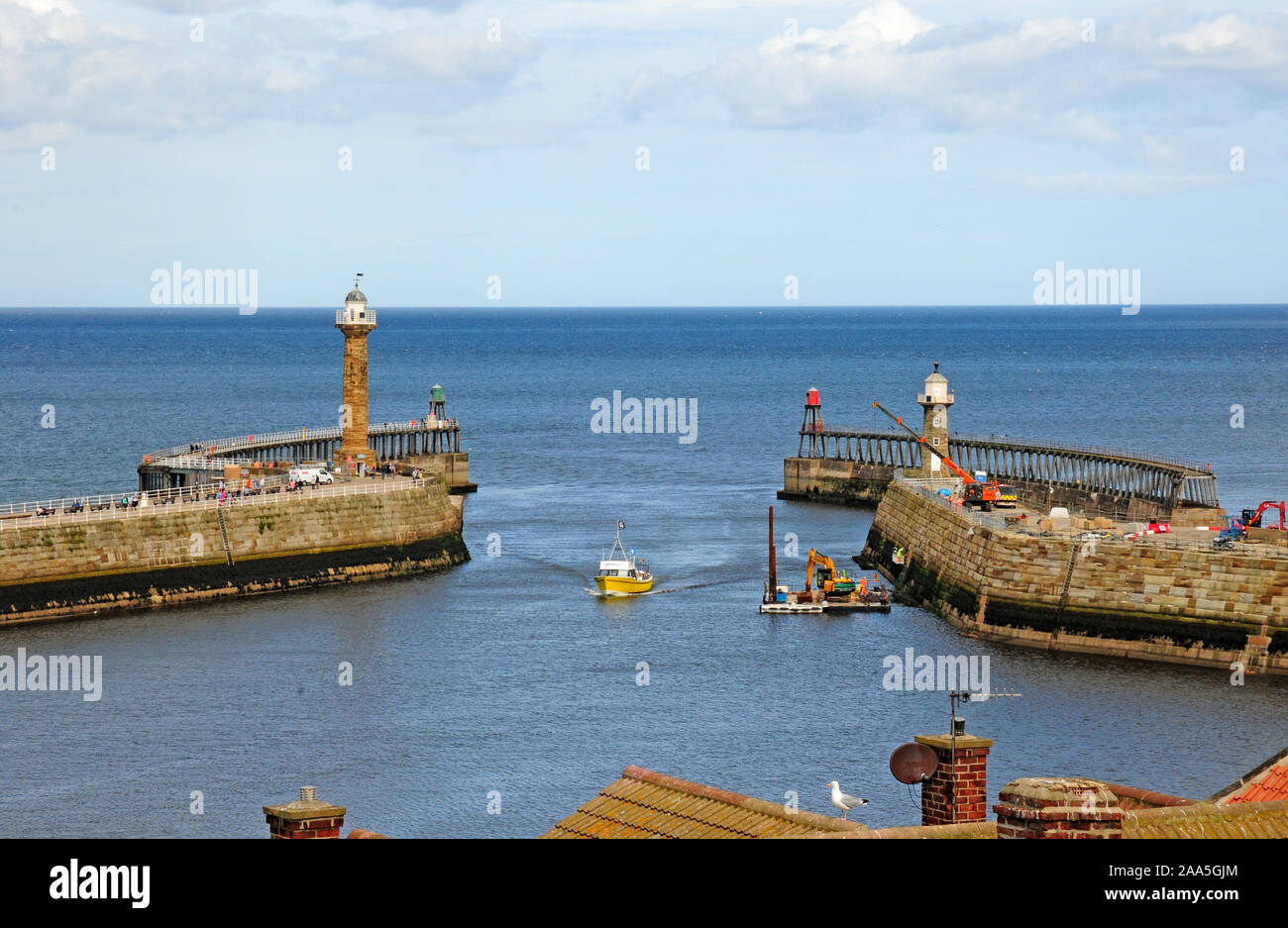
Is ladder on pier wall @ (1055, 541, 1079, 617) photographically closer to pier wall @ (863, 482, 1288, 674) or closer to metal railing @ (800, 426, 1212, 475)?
pier wall @ (863, 482, 1288, 674)

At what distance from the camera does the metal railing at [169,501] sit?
256 feet

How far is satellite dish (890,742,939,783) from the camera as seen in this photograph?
81.4 feet

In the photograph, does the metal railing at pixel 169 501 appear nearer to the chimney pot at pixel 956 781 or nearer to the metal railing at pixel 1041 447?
the metal railing at pixel 1041 447

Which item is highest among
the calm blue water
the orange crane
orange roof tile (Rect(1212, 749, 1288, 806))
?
the orange crane

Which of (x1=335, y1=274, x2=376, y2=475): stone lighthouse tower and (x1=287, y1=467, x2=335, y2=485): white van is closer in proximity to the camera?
(x1=287, y1=467, x2=335, y2=485): white van

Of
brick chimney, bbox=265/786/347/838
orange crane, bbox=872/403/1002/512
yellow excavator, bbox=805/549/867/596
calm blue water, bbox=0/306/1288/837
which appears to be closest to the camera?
brick chimney, bbox=265/786/347/838

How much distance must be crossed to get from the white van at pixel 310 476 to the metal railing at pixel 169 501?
943 millimetres

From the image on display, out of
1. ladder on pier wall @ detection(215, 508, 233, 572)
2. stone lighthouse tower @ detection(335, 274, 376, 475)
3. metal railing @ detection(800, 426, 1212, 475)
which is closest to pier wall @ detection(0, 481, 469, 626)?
ladder on pier wall @ detection(215, 508, 233, 572)

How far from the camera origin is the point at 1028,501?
106 m

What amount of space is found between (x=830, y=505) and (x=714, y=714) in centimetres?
6317

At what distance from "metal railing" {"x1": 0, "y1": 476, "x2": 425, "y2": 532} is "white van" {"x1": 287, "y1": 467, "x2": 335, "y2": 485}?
3.09 ft
